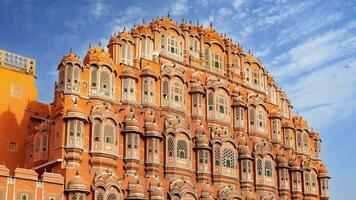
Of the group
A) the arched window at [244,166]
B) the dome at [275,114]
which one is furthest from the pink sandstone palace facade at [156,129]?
the arched window at [244,166]

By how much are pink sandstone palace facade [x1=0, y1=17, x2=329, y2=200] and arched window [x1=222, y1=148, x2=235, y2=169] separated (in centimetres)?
9

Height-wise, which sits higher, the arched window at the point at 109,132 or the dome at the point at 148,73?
the dome at the point at 148,73

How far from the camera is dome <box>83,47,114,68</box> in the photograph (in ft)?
145

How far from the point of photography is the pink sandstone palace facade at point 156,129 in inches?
1599

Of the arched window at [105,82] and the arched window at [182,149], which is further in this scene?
the arched window at [182,149]

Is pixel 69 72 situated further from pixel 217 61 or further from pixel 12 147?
pixel 217 61

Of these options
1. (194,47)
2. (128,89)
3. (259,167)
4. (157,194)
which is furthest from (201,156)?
(194,47)

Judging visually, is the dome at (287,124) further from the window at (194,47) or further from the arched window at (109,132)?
the arched window at (109,132)

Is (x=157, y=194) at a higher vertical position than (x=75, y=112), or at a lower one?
lower

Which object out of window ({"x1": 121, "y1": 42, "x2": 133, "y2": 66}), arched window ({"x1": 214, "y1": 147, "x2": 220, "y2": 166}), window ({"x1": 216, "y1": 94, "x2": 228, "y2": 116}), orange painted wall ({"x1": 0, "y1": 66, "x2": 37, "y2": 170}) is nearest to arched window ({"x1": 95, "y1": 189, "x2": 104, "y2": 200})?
orange painted wall ({"x1": 0, "y1": 66, "x2": 37, "y2": 170})

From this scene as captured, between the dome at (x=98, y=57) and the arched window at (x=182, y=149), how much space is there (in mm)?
8016

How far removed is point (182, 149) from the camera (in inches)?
1822

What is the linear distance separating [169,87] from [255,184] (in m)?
11.5

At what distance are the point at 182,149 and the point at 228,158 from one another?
16.4 ft
